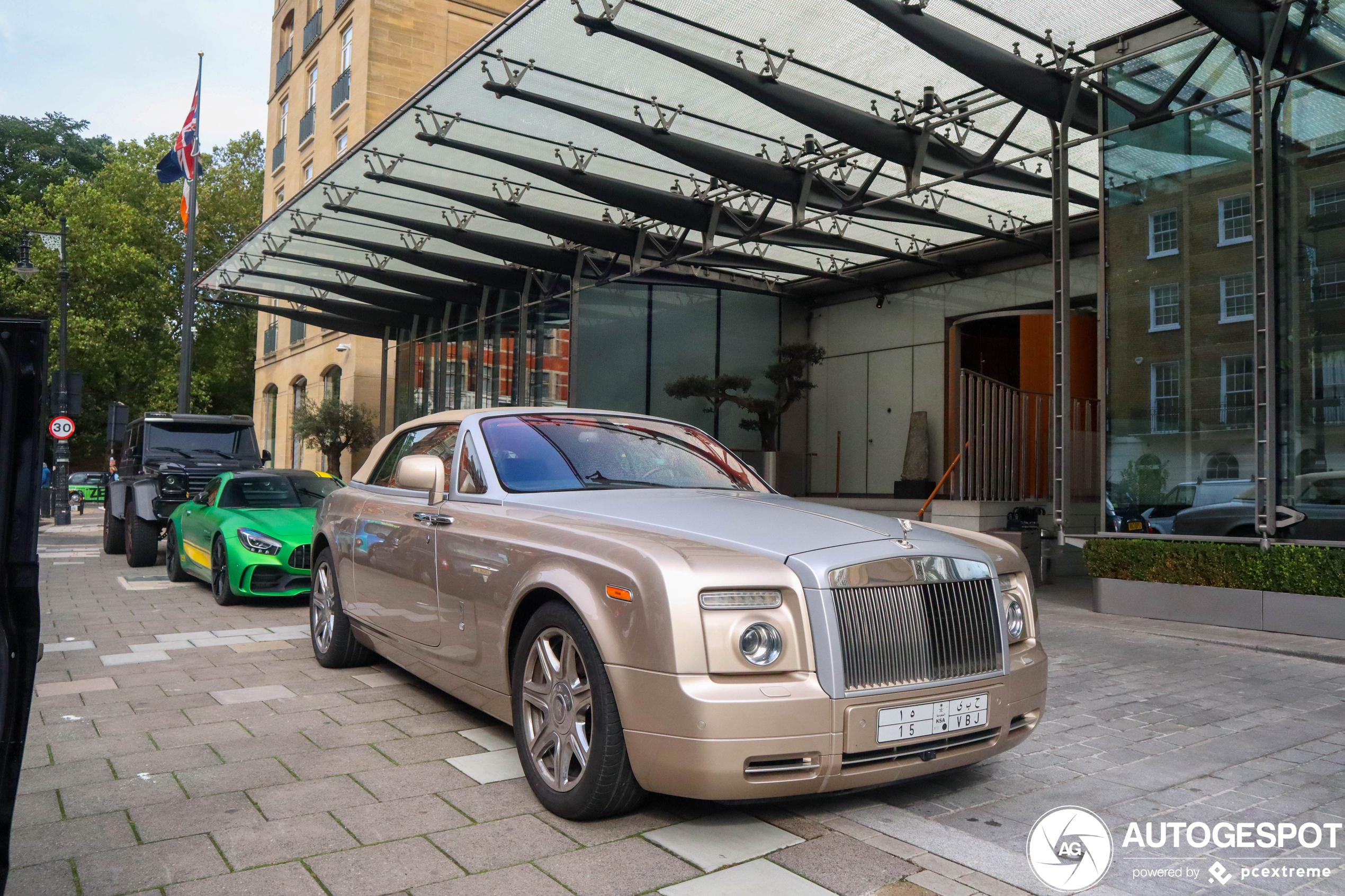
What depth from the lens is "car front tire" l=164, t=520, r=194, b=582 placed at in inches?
445

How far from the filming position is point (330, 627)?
6281 mm

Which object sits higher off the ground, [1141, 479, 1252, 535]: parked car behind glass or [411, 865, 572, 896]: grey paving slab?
[1141, 479, 1252, 535]: parked car behind glass

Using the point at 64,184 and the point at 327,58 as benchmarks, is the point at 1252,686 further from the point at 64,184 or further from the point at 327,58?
the point at 64,184

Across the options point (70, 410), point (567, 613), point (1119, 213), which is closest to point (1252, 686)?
point (567, 613)

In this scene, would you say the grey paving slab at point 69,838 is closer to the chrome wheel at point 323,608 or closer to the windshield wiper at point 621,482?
the windshield wiper at point 621,482

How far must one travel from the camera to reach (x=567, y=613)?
11.8 feet

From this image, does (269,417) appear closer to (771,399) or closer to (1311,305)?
(771,399)

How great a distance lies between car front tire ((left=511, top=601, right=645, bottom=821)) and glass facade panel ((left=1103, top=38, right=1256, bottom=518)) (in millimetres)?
7693

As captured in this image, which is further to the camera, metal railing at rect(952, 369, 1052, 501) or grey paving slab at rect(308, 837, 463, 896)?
metal railing at rect(952, 369, 1052, 501)

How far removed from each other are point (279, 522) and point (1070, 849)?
322 inches

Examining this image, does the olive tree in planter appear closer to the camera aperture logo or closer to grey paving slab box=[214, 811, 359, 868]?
the camera aperture logo

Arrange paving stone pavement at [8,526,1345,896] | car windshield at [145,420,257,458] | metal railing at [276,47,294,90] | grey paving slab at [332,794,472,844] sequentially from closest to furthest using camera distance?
paving stone pavement at [8,526,1345,896]
grey paving slab at [332,794,472,844]
car windshield at [145,420,257,458]
metal railing at [276,47,294,90]

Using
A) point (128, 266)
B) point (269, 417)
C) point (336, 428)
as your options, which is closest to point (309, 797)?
point (336, 428)

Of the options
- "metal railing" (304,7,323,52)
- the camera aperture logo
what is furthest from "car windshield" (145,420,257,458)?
"metal railing" (304,7,323,52)
